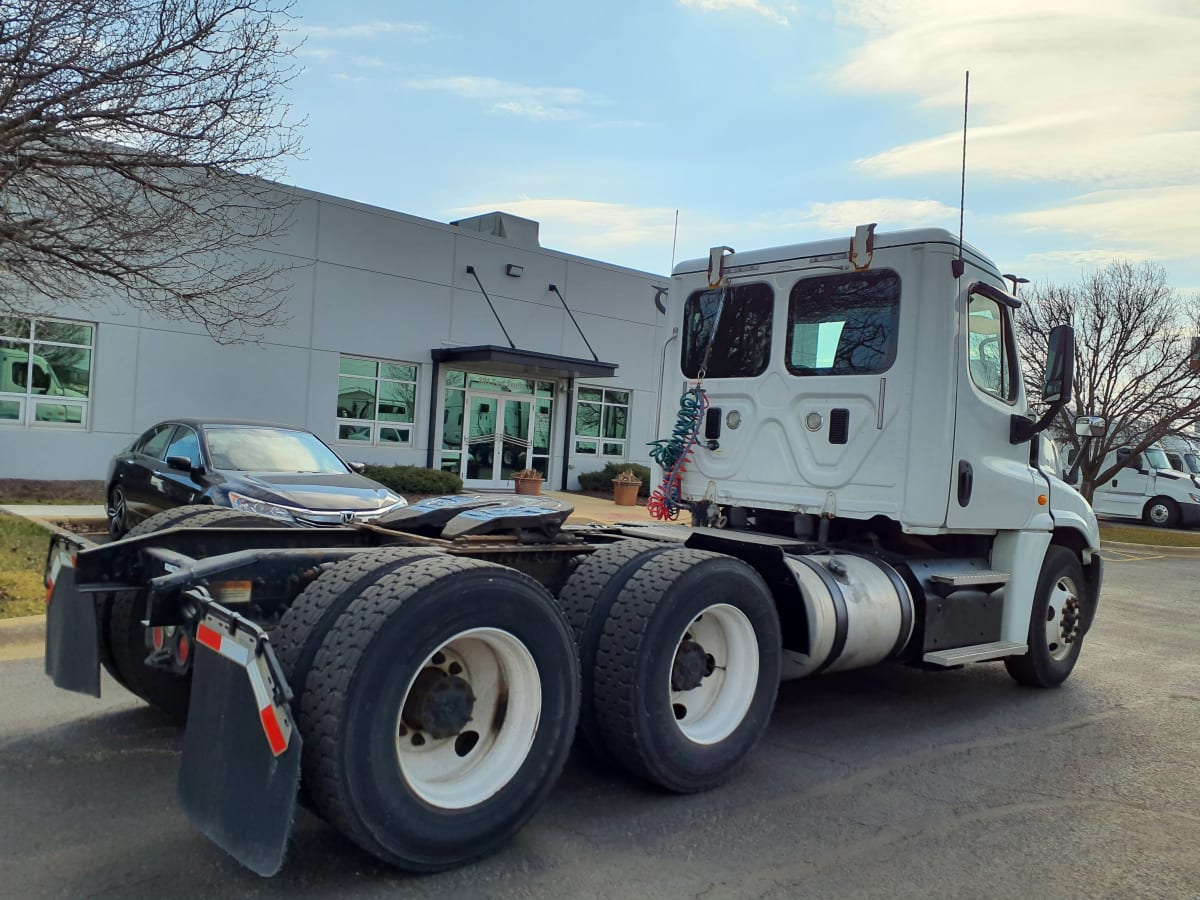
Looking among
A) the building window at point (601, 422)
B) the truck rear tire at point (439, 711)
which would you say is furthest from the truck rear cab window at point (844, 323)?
the building window at point (601, 422)

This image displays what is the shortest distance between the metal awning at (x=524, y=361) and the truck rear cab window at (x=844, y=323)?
1412 centimetres

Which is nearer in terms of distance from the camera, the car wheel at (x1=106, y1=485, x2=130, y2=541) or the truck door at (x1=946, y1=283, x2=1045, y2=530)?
the truck door at (x1=946, y1=283, x2=1045, y2=530)

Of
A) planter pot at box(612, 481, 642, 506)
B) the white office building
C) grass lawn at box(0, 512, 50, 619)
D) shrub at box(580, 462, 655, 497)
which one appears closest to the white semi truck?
grass lawn at box(0, 512, 50, 619)

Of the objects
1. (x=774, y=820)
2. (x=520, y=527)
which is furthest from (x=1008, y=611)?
(x=520, y=527)

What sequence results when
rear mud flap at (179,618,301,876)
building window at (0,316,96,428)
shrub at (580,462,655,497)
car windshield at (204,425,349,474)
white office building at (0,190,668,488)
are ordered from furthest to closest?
1. shrub at (580,462,655,497)
2. white office building at (0,190,668,488)
3. building window at (0,316,96,428)
4. car windshield at (204,425,349,474)
5. rear mud flap at (179,618,301,876)

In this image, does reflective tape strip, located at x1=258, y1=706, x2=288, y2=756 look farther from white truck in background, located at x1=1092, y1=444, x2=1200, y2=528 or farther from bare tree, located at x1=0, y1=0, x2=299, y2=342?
white truck in background, located at x1=1092, y1=444, x2=1200, y2=528

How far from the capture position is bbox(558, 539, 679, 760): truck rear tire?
407 cm

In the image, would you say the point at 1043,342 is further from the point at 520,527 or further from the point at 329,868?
the point at 329,868

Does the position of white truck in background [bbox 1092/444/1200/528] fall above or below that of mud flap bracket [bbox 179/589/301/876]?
above

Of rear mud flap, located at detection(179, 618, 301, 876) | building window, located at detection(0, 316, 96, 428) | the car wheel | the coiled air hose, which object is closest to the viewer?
rear mud flap, located at detection(179, 618, 301, 876)

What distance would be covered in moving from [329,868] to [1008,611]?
14.8 ft

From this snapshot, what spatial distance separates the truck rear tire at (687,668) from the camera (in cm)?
400

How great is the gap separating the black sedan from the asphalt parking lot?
2.79 m

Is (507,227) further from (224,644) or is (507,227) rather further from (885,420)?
(224,644)
